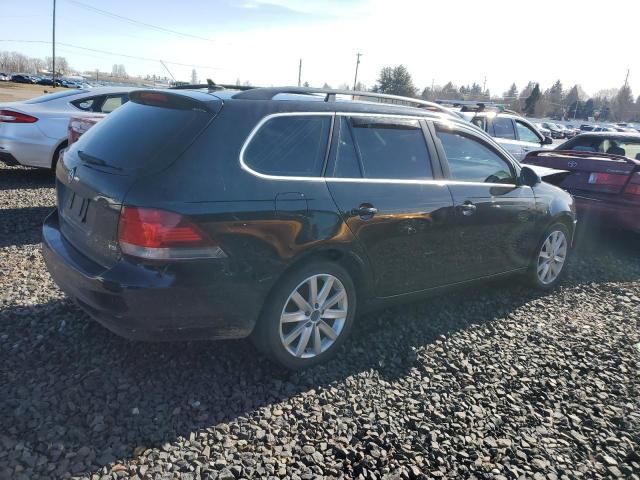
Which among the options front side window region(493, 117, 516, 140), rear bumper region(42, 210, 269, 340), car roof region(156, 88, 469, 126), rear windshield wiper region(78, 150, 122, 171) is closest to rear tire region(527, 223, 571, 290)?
car roof region(156, 88, 469, 126)

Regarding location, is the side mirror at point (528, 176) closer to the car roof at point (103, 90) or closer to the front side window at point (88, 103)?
the car roof at point (103, 90)

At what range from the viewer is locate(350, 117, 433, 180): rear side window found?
11.4ft

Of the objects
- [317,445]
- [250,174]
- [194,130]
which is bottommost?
[317,445]

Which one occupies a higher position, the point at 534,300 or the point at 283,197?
the point at 283,197

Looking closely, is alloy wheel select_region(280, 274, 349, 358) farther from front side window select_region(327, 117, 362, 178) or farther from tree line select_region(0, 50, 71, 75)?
tree line select_region(0, 50, 71, 75)

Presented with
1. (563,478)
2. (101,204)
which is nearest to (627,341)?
(563,478)

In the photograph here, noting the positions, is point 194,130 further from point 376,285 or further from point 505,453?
point 505,453

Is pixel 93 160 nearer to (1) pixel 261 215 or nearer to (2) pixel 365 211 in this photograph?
(1) pixel 261 215

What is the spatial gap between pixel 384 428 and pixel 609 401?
1.59 meters

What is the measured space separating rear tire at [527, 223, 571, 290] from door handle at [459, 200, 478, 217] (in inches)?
50.2

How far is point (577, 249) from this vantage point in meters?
6.80

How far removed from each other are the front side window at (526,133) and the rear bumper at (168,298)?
9603mm

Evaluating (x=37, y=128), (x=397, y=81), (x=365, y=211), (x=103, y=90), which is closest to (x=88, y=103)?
(x=103, y=90)

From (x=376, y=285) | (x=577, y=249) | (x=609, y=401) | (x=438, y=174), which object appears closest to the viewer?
(x=609, y=401)
